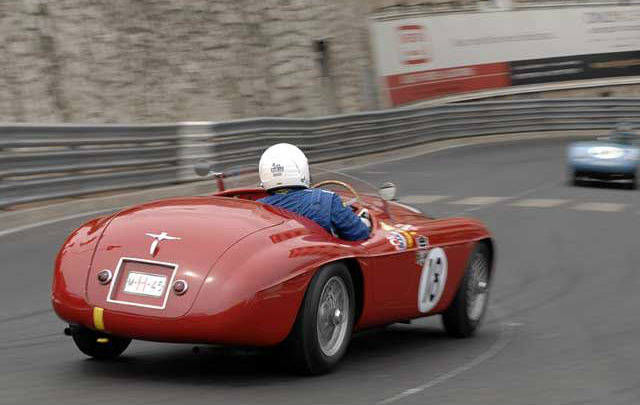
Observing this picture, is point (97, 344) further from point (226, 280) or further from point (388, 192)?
point (388, 192)

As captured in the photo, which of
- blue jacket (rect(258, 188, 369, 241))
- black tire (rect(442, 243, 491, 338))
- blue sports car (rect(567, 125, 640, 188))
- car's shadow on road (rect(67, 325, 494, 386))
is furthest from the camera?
blue sports car (rect(567, 125, 640, 188))

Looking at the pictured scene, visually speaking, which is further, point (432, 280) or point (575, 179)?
point (575, 179)

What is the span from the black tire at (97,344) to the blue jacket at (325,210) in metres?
1.10

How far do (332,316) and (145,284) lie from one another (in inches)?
39.0

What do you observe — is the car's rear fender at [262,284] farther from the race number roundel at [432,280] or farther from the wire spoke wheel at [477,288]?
the wire spoke wheel at [477,288]

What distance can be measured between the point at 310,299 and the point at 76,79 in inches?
680

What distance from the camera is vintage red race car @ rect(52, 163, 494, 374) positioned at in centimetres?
541

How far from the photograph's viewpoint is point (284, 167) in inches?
251

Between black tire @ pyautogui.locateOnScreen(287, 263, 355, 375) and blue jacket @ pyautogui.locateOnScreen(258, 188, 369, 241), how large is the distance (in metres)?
0.36

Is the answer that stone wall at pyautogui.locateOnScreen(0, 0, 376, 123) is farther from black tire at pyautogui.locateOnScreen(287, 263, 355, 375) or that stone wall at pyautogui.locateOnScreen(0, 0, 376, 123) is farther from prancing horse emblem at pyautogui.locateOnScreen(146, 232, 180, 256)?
black tire at pyautogui.locateOnScreen(287, 263, 355, 375)

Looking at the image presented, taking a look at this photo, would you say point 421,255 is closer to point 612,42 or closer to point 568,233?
point 568,233

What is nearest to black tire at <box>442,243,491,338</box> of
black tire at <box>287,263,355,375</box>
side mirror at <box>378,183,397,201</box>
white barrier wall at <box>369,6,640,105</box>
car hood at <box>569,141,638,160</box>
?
side mirror at <box>378,183,397,201</box>

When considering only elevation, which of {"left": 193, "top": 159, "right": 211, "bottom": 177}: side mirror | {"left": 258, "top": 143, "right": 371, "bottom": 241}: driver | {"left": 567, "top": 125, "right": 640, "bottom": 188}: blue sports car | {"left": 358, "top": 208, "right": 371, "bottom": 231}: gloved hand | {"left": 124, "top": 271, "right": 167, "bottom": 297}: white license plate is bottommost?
{"left": 567, "top": 125, "right": 640, "bottom": 188}: blue sports car

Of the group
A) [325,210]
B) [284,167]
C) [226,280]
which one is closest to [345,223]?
[325,210]
